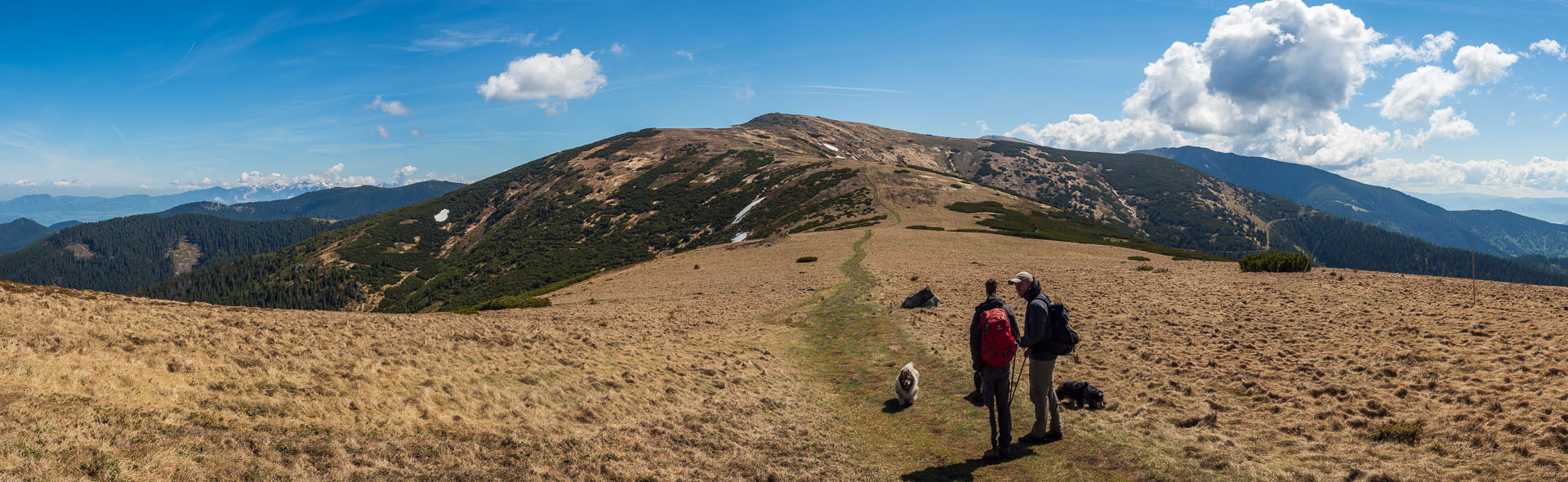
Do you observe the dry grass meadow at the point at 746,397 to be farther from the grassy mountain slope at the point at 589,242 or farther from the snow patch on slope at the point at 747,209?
the snow patch on slope at the point at 747,209

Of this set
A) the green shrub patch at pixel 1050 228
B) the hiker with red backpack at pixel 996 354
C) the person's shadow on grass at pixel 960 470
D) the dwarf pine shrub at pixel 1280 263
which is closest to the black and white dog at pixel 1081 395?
the person's shadow on grass at pixel 960 470

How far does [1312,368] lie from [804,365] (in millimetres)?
13162

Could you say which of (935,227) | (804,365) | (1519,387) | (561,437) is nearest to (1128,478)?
(1519,387)

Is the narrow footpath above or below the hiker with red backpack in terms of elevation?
below

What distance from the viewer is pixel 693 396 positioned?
1469cm

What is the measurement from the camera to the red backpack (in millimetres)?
10086

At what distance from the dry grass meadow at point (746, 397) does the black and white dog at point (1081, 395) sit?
478 millimetres

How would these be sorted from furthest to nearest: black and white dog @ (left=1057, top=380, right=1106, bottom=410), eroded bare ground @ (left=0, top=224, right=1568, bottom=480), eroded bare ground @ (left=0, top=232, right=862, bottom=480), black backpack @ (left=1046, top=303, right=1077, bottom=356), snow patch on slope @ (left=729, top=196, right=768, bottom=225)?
snow patch on slope @ (left=729, top=196, right=768, bottom=225) → black and white dog @ (left=1057, top=380, right=1106, bottom=410) → black backpack @ (left=1046, top=303, right=1077, bottom=356) → eroded bare ground @ (left=0, top=224, right=1568, bottom=480) → eroded bare ground @ (left=0, top=232, right=862, bottom=480)

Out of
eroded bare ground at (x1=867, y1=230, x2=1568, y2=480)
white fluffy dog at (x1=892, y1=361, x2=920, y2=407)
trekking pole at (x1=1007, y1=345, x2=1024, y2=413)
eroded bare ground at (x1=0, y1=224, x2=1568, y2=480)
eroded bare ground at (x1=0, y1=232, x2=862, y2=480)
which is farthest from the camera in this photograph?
white fluffy dog at (x1=892, y1=361, x2=920, y2=407)

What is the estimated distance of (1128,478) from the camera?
9.54 metres

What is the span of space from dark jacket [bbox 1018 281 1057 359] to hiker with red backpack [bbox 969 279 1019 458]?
244 mm

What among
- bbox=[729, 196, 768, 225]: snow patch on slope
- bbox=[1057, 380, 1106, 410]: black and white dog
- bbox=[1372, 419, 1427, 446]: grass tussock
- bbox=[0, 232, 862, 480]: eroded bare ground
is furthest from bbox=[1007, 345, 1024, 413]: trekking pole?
bbox=[729, 196, 768, 225]: snow patch on slope

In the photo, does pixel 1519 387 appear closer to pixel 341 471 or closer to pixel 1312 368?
pixel 1312 368

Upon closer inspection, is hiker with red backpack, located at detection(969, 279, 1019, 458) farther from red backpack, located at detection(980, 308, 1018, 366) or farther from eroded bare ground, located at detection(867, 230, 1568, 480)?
eroded bare ground, located at detection(867, 230, 1568, 480)
